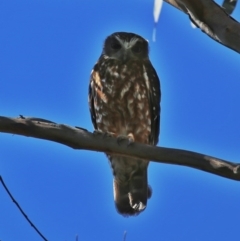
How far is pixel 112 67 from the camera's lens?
5516mm

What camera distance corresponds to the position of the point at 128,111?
5.16 metres

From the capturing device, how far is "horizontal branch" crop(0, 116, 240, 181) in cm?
250

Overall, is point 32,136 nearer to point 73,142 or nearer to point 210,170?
point 73,142

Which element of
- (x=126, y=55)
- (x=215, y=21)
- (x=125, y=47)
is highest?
(x=125, y=47)

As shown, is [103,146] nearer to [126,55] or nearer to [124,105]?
[124,105]

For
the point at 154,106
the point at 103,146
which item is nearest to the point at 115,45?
the point at 154,106

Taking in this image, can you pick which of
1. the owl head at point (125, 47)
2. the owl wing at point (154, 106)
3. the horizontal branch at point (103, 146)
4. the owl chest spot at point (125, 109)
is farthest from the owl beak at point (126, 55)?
the horizontal branch at point (103, 146)

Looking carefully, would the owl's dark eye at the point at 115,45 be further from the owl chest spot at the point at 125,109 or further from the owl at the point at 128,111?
the owl chest spot at the point at 125,109

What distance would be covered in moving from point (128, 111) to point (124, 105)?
55 mm

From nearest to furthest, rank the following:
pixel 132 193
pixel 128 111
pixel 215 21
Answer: pixel 215 21
pixel 132 193
pixel 128 111

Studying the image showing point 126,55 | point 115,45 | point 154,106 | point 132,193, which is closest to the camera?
point 132,193

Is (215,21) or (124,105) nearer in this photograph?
(215,21)

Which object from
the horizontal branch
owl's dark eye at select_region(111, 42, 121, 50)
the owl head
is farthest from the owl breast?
the horizontal branch

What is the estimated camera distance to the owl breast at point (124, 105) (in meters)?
5.17
